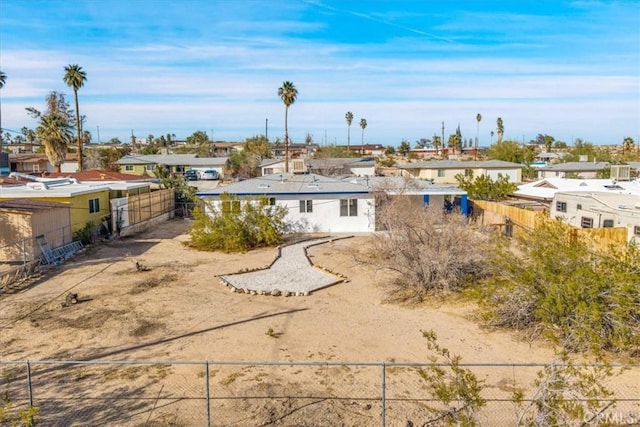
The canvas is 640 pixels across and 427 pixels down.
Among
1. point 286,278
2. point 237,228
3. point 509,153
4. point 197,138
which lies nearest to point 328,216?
point 237,228

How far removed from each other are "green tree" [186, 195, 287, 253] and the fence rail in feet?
48.3

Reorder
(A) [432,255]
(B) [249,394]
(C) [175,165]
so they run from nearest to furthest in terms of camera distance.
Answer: (B) [249,394]
(A) [432,255]
(C) [175,165]

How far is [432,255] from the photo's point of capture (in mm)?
17672

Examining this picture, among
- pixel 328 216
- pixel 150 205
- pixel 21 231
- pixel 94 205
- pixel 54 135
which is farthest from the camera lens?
pixel 54 135

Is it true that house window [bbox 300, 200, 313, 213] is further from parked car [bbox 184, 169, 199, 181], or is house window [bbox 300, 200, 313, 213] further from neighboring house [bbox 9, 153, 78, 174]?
neighboring house [bbox 9, 153, 78, 174]

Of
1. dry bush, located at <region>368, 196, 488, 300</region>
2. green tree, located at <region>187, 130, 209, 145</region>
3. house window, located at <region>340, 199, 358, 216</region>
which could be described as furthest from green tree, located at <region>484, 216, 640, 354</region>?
green tree, located at <region>187, 130, 209, 145</region>

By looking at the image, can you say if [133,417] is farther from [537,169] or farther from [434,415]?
[537,169]

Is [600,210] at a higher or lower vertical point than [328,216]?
higher

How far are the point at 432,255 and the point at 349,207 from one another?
13928 millimetres

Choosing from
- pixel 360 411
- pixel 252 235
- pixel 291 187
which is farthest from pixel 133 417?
pixel 291 187

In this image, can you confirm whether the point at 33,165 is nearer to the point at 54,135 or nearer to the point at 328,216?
the point at 54,135

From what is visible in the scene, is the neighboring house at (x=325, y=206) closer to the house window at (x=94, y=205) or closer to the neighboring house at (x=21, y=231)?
the house window at (x=94, y=205)

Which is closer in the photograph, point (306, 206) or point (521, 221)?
point (521, 221)

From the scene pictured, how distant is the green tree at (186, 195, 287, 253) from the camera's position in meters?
26.6
